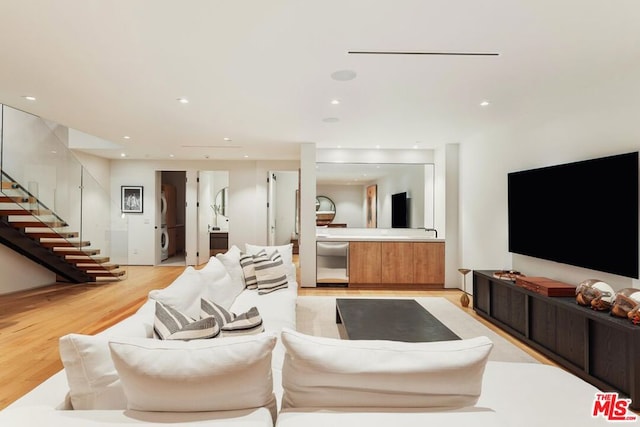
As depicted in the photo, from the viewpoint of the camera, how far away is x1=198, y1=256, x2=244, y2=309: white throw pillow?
9.66 ft

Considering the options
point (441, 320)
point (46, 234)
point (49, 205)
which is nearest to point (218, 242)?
point (46, 234)

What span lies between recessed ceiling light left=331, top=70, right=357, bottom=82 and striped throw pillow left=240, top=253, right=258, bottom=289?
2.21 meters

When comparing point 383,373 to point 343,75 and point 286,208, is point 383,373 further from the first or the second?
point 286,208

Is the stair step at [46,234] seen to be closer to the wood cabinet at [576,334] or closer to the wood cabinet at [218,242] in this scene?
the wood cabinet at [218,242]

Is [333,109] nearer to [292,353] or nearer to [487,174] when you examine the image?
[487,174]

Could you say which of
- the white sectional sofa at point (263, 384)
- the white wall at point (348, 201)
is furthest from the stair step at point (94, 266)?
the white sectional sofa at point (263, 384)

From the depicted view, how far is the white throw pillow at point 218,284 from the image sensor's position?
295 cm

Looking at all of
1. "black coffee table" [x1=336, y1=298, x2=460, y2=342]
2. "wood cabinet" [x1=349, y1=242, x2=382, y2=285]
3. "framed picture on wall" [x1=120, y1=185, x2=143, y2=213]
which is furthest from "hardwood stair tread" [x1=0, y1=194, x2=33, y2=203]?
"wood cabinet" [x1=349, y1=242, x2=382, y2=285]

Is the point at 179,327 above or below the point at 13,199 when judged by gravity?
below

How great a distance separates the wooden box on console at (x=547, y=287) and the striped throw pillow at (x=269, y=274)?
2.48 meters

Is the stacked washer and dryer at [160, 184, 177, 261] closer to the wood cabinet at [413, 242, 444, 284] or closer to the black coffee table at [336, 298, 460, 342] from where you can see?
the wood cabinet at [413, 242, 444, 284]

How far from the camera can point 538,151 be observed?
12.7 ft

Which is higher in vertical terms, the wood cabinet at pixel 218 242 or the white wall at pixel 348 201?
the white wall at pixel 348 201

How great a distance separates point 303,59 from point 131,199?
6.84 m
